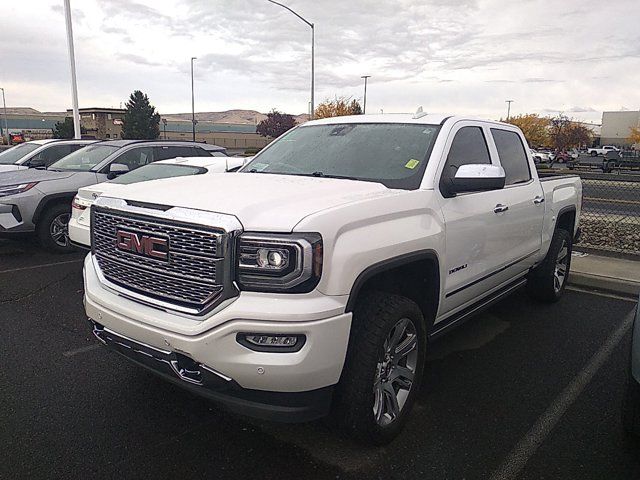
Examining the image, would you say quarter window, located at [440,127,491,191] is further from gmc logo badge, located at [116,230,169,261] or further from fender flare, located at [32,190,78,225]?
fender flare, located at [32,190,78,225]

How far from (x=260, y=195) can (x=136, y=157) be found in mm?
6592

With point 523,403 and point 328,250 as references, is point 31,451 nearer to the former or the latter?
point 328,250

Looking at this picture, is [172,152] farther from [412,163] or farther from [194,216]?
[194,216]

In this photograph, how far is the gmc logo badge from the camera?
8.89ft

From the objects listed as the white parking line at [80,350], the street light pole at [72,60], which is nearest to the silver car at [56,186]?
the white parking line at [80,350]

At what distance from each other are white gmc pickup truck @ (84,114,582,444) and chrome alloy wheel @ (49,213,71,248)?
522 cm

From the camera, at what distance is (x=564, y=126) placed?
240 ft

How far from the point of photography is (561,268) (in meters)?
5.92

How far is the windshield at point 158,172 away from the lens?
Answer: 7.09 m

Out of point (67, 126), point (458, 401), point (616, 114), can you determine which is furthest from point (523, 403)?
point (616, 114)

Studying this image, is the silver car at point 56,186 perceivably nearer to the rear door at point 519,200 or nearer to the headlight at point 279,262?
the rear door at point 519,200

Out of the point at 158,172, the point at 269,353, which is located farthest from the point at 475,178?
the point at 158,172

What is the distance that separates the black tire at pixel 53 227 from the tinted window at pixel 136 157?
113 centimetres

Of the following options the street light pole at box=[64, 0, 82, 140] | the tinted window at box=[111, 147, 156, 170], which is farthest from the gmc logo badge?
the street light pole at box=[64, 0, 82, 140]
